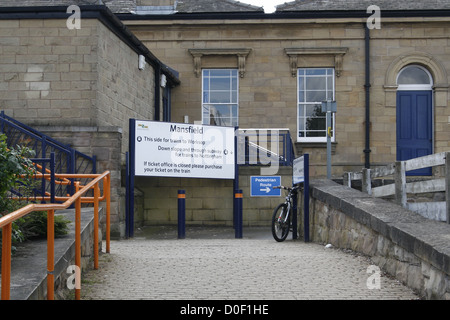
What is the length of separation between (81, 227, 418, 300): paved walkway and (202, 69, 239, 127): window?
10471 millimetres

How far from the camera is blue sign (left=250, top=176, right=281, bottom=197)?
15.5 metres

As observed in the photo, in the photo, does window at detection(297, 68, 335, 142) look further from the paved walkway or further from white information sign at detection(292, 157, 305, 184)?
the paved walkway

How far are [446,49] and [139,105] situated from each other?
9756 mm

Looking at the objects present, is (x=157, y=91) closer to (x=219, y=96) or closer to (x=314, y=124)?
(x=219, y=96)

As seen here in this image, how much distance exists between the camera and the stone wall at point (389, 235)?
5.73 metres

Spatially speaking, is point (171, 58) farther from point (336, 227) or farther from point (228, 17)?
point (336, 227)

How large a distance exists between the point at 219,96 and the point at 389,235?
522 inches

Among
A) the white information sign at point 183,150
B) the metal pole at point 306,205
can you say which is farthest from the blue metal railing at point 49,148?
the metal pole at point 306,205

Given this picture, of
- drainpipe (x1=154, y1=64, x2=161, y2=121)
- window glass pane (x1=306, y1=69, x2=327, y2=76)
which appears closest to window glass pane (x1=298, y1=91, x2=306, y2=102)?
window glass pane (x1=306, y1=69, x2=327, y2=76)

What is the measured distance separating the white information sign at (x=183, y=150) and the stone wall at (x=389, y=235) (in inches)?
123

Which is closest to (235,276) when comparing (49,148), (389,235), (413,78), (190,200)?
(389,235)

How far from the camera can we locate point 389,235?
7188mm

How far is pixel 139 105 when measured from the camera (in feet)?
54.0

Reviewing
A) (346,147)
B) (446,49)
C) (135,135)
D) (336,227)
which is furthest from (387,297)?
(446,49)
